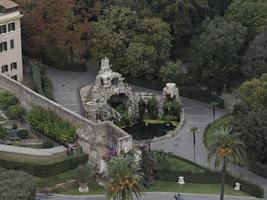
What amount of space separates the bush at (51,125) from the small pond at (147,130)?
45.4ft

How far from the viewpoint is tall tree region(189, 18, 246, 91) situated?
105 metres

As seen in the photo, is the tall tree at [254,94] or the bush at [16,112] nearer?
the bush at [16,112]

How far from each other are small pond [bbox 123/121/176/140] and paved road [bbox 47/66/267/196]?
2.30 m

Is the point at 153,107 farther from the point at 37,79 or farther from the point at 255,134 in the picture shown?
the point at 255,134

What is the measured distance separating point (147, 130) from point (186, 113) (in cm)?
719

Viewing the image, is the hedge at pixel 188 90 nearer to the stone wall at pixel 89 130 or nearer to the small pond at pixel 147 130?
the small pond at pixel 147 130

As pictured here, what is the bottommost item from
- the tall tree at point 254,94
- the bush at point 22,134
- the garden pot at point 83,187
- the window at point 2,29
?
the garden pot at point 83,187

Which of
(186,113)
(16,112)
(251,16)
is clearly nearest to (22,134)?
(16,112)

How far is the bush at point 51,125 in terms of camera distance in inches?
3359

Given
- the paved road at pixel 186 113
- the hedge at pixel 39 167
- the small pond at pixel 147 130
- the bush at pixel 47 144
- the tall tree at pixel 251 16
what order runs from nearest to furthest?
the hedge at pixel 39 167 < the bush at pixel 47 144 < the paved road at pixel 186 113 < the small pond at pixel 147 130 < the tall tree at pixel 251 16

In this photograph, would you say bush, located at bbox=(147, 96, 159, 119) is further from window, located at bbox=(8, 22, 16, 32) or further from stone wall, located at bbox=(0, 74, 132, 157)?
window, located at bbox=(8, 22, 16, 32)

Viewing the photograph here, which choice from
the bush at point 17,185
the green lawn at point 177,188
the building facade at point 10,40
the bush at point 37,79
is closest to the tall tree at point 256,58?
the green lawn at point 177,188

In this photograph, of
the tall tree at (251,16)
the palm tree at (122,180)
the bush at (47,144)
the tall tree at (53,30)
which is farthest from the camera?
the tall tree at (251,16)

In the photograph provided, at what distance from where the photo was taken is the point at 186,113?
104250 mm
